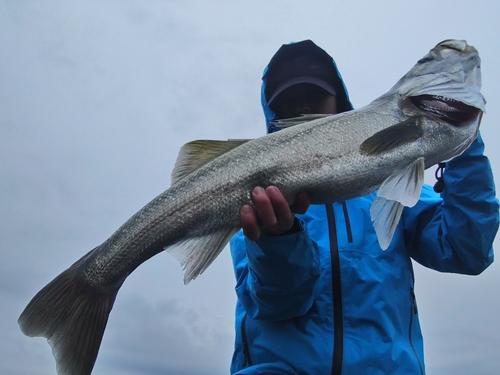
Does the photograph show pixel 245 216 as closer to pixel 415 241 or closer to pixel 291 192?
pixel 291 192

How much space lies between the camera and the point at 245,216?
10.8 feet

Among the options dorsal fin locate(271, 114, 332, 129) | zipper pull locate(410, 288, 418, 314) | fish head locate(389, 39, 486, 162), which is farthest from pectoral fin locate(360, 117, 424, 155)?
zipper pull locate(410, 288, 418, 314)

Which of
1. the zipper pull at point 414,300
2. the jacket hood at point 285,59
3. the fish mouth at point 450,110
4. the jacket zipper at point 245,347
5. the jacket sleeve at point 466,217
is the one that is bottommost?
the jacket zipper at point 245,347

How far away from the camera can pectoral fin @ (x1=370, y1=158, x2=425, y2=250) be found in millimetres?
3191

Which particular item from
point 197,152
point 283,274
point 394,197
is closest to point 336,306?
point 283,274

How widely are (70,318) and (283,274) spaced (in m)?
1.71

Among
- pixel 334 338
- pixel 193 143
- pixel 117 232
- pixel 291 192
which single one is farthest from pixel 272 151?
pixel 334 338

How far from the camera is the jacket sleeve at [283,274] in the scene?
147 inches

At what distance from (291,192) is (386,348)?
1.54 metres

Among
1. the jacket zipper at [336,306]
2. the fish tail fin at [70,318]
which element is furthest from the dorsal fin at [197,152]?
the jacket zipper at [336,306]

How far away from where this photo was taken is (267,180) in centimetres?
333

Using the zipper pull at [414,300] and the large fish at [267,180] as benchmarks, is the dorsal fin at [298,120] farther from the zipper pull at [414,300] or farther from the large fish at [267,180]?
the zipper pull at [414,300]

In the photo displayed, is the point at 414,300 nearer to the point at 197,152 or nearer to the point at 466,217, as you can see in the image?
the point at 466,217

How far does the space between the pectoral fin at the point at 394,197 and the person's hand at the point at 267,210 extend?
53cm
